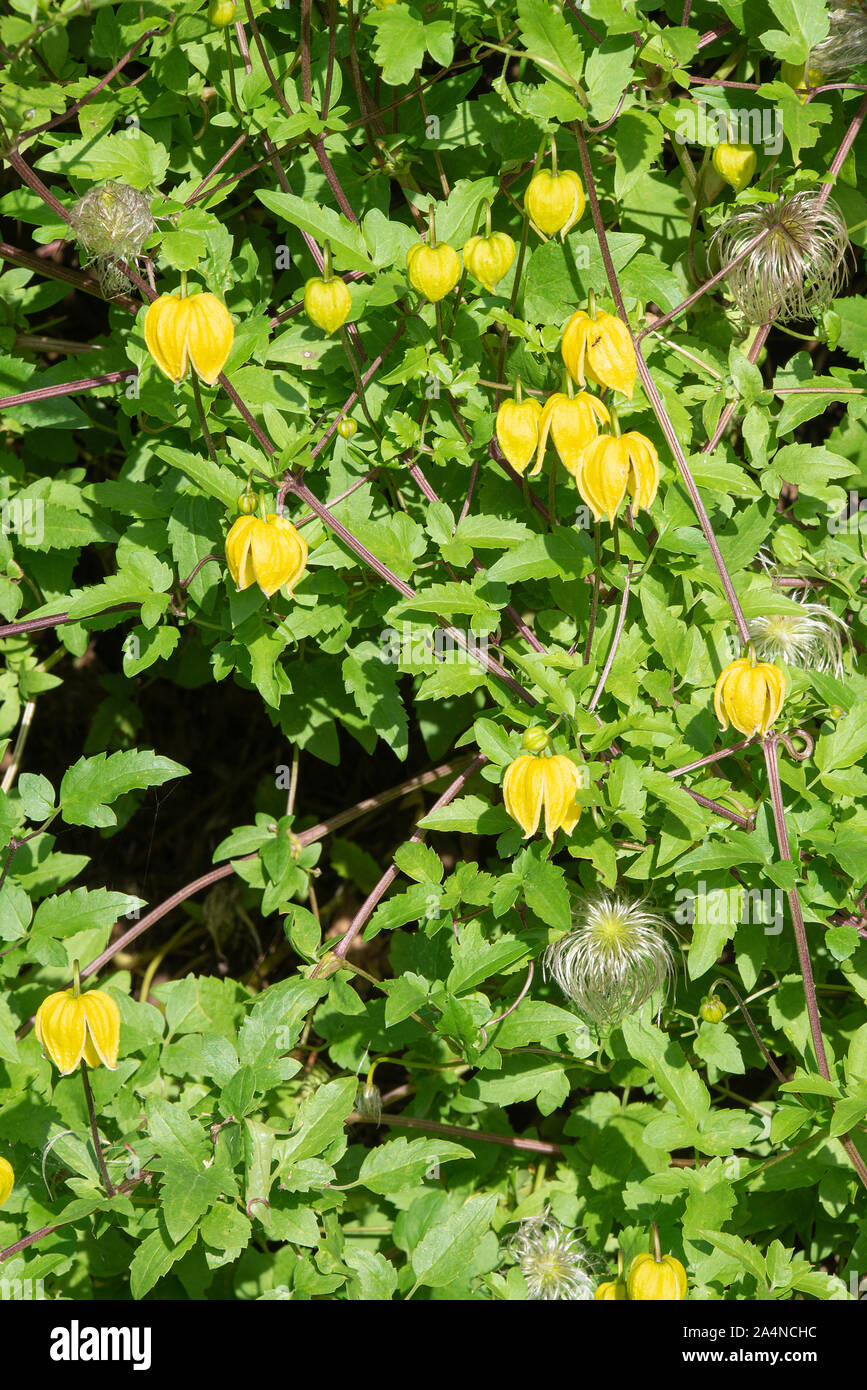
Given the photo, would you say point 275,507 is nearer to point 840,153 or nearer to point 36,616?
point 36,616

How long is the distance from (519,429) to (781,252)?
1.98ft

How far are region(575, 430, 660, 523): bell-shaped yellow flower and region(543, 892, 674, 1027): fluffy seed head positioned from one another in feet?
1.97

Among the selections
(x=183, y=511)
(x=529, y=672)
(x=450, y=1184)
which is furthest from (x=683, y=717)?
(x=450, y=1184)

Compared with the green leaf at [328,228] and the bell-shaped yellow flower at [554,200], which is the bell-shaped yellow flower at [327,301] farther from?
the bell-shaped yellow flower at [554,200]

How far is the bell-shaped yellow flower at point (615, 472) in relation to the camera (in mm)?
1211

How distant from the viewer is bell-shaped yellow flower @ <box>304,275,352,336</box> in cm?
133

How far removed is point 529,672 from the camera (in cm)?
136

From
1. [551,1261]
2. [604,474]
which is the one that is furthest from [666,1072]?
[604,474]

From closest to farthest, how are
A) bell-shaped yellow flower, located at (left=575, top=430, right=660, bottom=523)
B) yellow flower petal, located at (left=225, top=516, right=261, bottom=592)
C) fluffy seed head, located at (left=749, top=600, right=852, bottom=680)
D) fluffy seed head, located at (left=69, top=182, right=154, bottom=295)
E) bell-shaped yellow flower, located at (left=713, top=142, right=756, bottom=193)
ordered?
1. bell-shaped yellow flower, located at (left=575, top=430, right=660, bottom=523)
2. yellow flower petal, located at (left=225, top=516, right=261, bottom=592)
3. fluffy seed head, located at (left=69, top=182, right=154, bottom=295)
4. bell-shaped yellow flower, located at (left=713, top=142, right=756, bottom=193)
5. fluffy seed head, located at (left=749, top=600, right=852, bottom=680)

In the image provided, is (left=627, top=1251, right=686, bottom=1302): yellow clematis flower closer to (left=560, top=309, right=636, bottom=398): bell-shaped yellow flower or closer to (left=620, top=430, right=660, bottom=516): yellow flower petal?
(left=620, top=430, right=660, bottom=516): yellow flower petal

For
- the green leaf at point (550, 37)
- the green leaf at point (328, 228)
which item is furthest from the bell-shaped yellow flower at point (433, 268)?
the green leaf at point (550, 37)

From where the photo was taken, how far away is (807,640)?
167 cm

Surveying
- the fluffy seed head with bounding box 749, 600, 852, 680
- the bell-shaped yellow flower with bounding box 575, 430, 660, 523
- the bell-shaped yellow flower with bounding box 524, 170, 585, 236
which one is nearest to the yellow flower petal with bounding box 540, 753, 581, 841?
the bell-shaped yellow flower with bounding box 575, 430, 660, 523

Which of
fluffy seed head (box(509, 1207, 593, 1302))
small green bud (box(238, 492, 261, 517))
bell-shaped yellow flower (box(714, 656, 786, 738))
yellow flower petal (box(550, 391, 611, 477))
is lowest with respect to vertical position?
fluffy seed head (box(509, 1207, 593, 1302))
